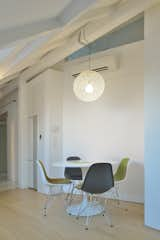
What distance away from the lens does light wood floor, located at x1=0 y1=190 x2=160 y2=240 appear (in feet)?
11.0

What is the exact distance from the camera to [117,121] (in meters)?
5.33

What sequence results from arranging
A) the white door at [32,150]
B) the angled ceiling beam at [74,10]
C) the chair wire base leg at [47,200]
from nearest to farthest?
1. the angled ceiling beam at [74,10]
2. the chair wire base leg at [47,200]
3. the white door at [32,150]

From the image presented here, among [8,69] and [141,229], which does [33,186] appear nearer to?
Answer: [8,69]

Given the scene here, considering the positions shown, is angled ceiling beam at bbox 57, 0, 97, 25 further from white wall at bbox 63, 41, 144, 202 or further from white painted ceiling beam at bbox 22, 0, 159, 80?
white wall at bbox 63, 41, 144, 202

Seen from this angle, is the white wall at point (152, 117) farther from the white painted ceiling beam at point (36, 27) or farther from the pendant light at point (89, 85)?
the white painted ceiling beam at point (36, 27)

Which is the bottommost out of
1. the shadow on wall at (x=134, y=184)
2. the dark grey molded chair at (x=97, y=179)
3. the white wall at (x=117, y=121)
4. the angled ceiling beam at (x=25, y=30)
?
the shadow on wall at (x=134, y=184)

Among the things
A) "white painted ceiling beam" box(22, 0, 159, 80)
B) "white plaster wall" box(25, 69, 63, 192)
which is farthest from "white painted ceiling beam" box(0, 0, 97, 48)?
"white plaster wall" box(25, 69, 63, 192)

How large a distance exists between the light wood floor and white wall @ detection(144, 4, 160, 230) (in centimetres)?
35

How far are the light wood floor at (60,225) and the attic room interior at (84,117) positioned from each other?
14mm

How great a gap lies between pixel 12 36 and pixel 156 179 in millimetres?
2563

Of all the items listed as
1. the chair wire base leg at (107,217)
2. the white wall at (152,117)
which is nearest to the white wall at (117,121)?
the chair wire base leg at (107,217)

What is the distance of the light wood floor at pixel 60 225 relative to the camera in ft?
11.0

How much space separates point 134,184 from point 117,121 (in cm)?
129

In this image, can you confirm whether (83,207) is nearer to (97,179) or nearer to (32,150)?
(97,179)
